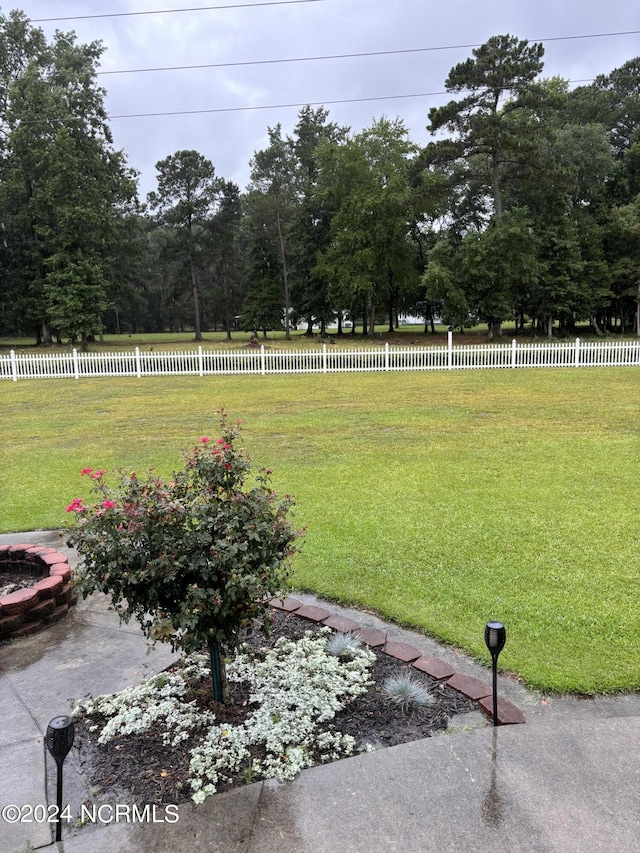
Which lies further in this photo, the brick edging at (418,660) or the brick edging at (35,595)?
the brick edging at (35,595)

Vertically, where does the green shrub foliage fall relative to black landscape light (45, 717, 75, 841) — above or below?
above

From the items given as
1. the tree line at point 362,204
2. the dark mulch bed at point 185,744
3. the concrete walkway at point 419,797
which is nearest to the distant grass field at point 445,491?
the concrete walkway at point 419,797

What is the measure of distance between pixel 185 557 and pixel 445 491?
3.83 m

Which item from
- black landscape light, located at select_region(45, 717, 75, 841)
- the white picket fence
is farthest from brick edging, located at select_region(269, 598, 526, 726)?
the white picket fence

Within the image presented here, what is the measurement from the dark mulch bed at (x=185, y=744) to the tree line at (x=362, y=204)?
78.0ft

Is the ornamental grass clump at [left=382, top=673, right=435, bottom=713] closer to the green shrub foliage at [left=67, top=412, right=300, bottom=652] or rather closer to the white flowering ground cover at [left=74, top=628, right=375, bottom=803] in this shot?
the white flowering ground cover at [left=74, top=628, right=375, bottom=803]

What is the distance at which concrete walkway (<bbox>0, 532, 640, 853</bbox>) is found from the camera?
1727mm

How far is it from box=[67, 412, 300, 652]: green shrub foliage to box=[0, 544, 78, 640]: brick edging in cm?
119

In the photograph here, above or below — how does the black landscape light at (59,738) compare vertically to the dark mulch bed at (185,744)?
above

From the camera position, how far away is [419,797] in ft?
6.19

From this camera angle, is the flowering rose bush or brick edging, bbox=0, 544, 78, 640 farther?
brick edging, bbox=0, 544, 78, 640

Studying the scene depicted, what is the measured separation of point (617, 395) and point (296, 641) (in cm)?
1098

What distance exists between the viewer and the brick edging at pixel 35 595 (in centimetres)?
303

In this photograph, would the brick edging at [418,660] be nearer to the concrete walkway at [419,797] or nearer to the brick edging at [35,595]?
the concrete walkway at [419,797]
